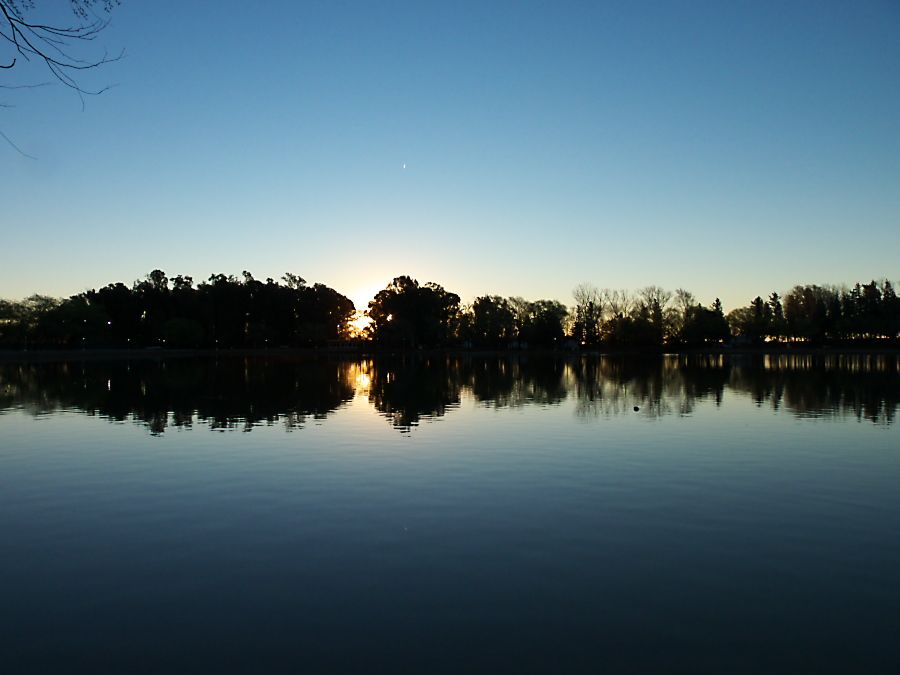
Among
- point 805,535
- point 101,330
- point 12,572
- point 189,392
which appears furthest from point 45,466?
point 101,330

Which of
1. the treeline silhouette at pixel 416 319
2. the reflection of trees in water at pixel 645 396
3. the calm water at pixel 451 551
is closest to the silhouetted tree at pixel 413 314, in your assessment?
the treeline silhouette at pixel 416 319

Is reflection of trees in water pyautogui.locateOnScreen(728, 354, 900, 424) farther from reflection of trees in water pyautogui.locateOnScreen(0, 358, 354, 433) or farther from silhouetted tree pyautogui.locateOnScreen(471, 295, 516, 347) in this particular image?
silhouetted tree pyautogui.locateOnScreen(471, 295, 516, 347)

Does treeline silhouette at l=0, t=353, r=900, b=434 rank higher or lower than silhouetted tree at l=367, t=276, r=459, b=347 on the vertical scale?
lower

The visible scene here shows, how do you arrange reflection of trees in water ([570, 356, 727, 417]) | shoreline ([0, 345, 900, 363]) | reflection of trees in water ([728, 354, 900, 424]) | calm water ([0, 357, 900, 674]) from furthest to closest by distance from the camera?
shoreline ([0, 345, 900, 363])
reflection of trees in water ([570, 356, 727, 417])
reflection of trees in water ([728, 354, 900, 424])
calm water ([0, 357, 900, 674])

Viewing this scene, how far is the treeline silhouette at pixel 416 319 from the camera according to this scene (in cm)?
13162

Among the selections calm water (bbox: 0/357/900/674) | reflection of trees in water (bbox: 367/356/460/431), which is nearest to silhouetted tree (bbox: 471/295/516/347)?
reflection of trees in water (bbox: 367/356/460/431)

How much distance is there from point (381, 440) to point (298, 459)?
3865 millimetres

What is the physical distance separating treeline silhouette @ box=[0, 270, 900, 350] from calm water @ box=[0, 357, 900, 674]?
11536 centimetres

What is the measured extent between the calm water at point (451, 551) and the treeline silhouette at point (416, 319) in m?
115

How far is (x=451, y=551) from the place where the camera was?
1012 cm

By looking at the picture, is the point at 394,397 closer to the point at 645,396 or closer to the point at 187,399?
the point at 187,399

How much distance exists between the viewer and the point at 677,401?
32656mm

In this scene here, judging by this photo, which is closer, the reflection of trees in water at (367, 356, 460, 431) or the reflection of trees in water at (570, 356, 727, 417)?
the reflection of trees in water at (367, 356, 460, 431)

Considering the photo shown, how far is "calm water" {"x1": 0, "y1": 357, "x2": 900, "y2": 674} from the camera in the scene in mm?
7102
